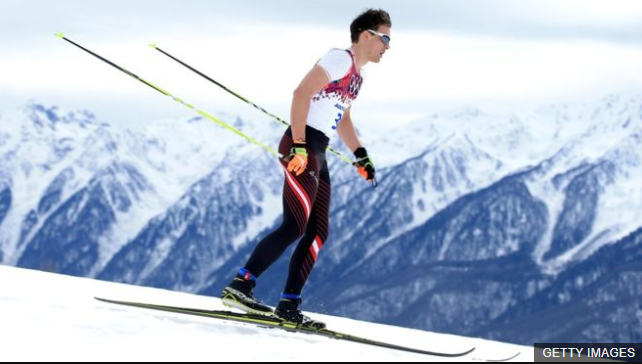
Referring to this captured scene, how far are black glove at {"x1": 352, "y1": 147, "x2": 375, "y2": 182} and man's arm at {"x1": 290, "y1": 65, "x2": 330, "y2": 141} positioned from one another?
1.53m

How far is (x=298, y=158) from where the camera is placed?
8203 millimetres

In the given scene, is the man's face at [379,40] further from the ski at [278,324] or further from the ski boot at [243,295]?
the ski at [278,324]

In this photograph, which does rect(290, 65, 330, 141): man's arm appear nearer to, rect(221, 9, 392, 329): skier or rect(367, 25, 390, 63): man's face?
rect(221, 9, 392, 329): skier

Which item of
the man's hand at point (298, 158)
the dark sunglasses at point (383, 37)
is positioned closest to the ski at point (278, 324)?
the man's hand at point (298, 158)

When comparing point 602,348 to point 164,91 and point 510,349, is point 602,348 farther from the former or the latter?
point 164,91

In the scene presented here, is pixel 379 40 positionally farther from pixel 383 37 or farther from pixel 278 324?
pixel 278 324

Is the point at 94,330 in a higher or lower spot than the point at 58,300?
lower

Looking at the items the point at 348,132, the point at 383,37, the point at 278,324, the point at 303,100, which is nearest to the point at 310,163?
the point at 303,100

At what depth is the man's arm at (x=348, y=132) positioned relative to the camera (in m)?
9.66

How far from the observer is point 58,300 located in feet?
29.1

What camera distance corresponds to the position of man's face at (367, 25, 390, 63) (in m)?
8.84

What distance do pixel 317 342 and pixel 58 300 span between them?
109 inches

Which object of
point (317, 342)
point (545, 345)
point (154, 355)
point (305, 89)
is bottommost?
point (154, 355)

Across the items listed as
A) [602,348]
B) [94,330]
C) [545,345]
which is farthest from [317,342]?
[602,348]
